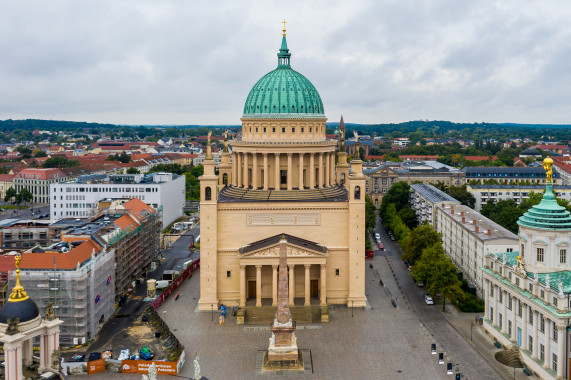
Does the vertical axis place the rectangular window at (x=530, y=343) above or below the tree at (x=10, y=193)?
below

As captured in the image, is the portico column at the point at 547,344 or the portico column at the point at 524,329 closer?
the portico column at the point at 547,344

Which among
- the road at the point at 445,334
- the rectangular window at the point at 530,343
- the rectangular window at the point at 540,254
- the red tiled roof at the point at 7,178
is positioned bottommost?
the road at the point at 445,334

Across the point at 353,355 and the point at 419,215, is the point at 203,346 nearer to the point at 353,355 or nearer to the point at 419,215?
the point at 353,355

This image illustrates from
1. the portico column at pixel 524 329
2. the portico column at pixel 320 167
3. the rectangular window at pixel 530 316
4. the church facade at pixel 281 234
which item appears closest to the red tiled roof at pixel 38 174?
the church facade at pixel 281 234

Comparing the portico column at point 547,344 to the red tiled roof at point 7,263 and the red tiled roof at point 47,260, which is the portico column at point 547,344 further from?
the red tiled roof at point 7,263

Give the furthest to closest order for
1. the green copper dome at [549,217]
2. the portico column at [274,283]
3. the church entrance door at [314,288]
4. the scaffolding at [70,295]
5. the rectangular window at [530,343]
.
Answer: the church entrance door at [314,288]
the portico column at [274,283]
the scaffolding at [70,295]
the green copper dome at [549,217]
the rectangular window at [530,343]

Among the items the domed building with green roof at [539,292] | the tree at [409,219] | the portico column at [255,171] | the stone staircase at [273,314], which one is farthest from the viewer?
the tree at [409,219]

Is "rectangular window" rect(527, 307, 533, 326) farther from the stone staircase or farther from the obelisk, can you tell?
the stone staircase
